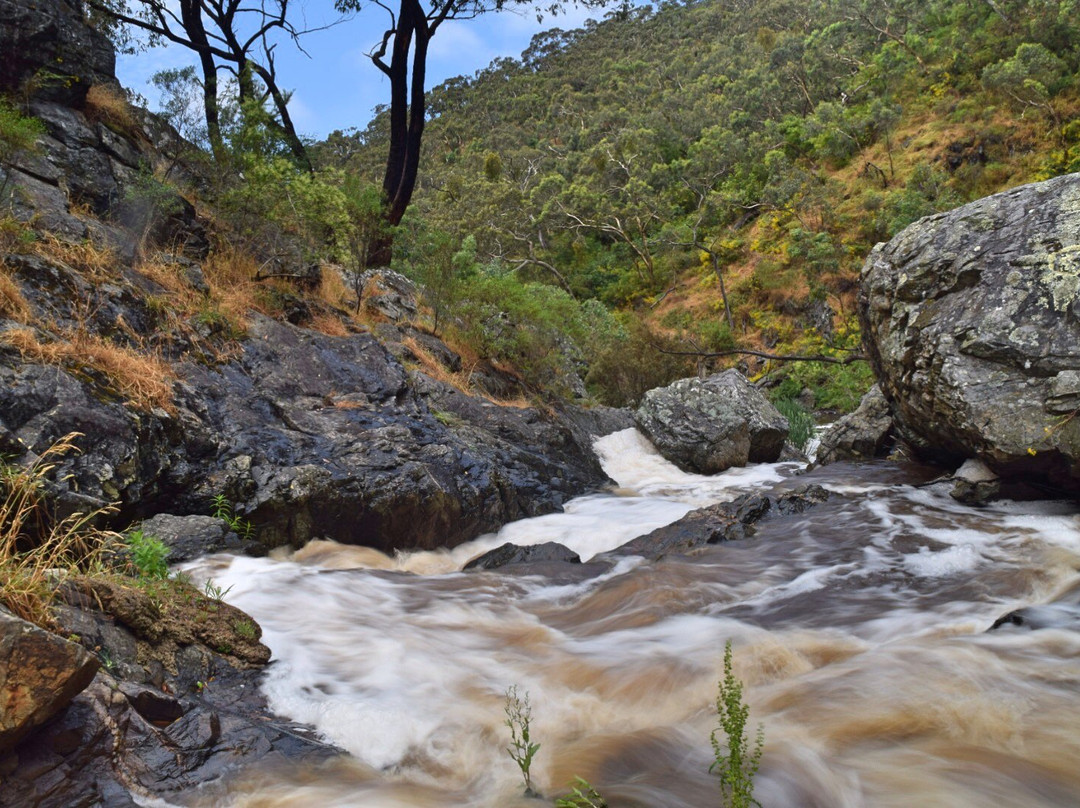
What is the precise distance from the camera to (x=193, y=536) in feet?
17.3

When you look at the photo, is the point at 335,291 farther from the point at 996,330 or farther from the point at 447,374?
the point at 996,330

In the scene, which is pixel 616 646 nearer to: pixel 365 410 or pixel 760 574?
pixel 760 574

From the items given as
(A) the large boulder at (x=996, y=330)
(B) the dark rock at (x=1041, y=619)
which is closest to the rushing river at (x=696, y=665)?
(B) the dark rock at (x=1041, y=619)

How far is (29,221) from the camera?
21.9 ft

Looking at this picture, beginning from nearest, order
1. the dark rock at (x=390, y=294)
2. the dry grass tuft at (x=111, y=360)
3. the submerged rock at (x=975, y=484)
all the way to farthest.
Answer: the dry grass tuft at (x=111, y=360) < the submerged rock at (x=975, y=484) < the dark rock at (x=390, y=294)

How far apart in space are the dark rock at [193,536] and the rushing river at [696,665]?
19cm

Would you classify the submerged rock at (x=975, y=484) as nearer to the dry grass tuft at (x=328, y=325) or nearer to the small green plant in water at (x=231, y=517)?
the small green plant in water at (x=231, y=517)

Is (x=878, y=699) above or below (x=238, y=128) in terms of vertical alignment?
below

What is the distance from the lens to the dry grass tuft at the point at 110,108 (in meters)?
9.41

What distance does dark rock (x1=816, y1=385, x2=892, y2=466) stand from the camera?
10.2 m

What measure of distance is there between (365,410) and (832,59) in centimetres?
3446

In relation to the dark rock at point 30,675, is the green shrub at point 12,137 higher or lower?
higher

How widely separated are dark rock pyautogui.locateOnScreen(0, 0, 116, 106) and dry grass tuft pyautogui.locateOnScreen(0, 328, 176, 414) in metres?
5.04

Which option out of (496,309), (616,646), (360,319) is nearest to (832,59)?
(496,309)
